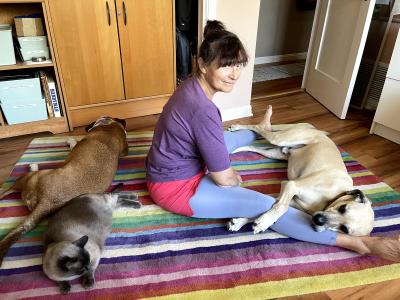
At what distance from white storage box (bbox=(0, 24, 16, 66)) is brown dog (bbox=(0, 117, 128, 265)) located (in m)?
0.91

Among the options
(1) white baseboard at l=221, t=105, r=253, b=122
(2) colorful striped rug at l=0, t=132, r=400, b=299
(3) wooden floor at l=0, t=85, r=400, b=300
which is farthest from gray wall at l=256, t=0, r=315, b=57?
(2) colorful striped rug at l=0, t=132, r=400, b=299

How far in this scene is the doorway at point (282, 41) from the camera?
4.12 m

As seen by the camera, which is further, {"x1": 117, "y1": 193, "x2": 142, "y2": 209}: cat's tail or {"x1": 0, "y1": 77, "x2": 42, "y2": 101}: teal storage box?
{"x1": 0, "y1": 77, "x2": 42, "y2": 101}: teal storage box

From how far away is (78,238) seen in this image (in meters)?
1.36

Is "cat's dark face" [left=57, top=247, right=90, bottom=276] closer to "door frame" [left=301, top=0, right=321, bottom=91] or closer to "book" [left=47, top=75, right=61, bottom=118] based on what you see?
"book" [left=47, top=75, right=61, bottom=118]

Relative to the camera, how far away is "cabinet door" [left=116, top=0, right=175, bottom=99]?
2471 millimetres

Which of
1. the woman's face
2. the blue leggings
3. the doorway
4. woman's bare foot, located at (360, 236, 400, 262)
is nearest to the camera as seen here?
the woman's face

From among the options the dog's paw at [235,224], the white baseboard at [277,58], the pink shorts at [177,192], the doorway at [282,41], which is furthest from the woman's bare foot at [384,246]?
the white baseboard at [277,58]

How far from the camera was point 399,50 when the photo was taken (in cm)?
235

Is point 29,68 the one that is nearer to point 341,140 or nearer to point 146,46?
point 146,46

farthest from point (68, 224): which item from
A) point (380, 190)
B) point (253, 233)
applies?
point (380, 190)

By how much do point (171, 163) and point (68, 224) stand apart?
538 mm

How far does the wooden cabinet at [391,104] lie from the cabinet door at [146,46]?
1.74m

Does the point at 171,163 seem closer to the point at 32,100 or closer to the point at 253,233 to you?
A: the point at 253,233
